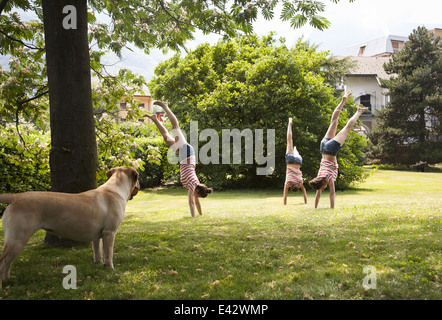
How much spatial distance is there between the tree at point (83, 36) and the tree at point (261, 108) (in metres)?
11.0

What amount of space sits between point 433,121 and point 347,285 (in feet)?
133

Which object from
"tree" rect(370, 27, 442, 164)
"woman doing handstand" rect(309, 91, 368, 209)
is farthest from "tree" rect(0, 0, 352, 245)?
"tree" rect(370, 27, 442, 164)

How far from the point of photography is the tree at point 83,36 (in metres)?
6.33

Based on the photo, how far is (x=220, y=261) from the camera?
5.67 m

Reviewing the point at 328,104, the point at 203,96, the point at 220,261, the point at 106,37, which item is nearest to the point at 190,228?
the point at 220,261

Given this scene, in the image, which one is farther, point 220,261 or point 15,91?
point 15,91

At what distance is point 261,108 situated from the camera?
68.5 ft

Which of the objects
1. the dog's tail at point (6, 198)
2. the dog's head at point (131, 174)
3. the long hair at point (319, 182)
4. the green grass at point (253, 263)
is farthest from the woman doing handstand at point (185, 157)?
the dog's tail at point (6, 198)

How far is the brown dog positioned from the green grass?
1.76ft

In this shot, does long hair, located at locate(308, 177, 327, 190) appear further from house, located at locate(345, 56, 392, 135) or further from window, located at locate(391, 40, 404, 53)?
window, located at locate(391, 40, 404, 53)

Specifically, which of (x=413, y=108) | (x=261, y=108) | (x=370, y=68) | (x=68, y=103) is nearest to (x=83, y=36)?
(x=68, y=103)

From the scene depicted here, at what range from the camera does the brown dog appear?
4273mm
